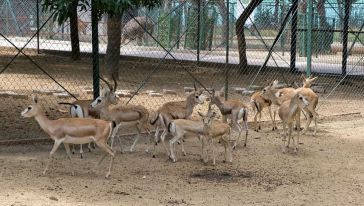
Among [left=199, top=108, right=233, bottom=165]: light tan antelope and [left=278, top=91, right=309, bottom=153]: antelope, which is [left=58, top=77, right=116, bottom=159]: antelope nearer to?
[left=199, top=108, right=233, bottom=165]: light tan antelope

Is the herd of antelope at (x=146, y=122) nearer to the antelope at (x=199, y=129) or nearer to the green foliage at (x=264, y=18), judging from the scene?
the antelope at (x=199, y=129)

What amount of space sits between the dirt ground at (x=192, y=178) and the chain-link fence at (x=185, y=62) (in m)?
1.98

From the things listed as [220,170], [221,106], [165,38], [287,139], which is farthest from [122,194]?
[165,38]

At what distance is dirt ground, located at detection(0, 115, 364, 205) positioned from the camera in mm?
6844

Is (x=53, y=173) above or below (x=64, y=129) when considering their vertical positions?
below

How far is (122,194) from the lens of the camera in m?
6.93

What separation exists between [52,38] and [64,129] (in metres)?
22.3

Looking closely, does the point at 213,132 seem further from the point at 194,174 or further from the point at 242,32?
the point at 242,32

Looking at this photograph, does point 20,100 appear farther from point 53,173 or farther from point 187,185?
point 187,185

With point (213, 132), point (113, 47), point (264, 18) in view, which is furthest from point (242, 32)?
point (213, 132)

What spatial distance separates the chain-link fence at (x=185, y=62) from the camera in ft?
43.7

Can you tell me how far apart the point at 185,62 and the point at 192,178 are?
1406 centimetres

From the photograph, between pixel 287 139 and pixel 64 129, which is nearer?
pixel 64 129

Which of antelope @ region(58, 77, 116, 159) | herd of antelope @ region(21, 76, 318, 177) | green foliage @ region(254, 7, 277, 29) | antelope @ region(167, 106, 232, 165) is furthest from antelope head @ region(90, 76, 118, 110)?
green foliage @ region(254, 7, 277, 29)
